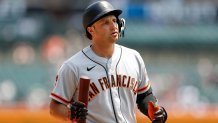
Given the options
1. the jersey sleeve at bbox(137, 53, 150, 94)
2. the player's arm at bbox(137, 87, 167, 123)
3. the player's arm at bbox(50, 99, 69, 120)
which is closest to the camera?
the player's arm at bbox(50, 99, 69, 120)

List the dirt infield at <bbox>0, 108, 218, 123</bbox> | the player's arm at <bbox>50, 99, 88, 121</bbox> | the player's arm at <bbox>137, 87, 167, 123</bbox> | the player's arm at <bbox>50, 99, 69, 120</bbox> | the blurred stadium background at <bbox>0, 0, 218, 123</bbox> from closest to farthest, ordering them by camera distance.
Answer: the player's arm at <bbox>50, 99, 88, 121</bbox> < the player's arm at <bbox>50, 99, 69, 120</bbox> < the player's arm at <bbox>137, 87, 167, 123</bbox> < the dirt infield at <bbox>0, 108, 218, 123</bbox> < the blurred stadium background at <bbox>0, 0, 218, 123</bbox>

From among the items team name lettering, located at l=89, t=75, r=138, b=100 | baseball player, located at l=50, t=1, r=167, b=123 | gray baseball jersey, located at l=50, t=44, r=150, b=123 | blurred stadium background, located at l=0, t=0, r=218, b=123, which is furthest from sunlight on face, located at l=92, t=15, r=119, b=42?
blurred stadium background, located at l=0, t=0, r=218, b=123

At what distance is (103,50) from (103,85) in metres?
0.29

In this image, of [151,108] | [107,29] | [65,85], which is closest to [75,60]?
[65,85]

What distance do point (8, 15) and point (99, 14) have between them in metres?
14.2

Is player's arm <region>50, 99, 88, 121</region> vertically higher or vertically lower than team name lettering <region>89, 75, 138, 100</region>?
lower

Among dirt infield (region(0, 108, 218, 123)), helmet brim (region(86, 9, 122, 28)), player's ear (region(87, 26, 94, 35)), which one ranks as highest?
helmet brim (region(86, 9, 122, 28))

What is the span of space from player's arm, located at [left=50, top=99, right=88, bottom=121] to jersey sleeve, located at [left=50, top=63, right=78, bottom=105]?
45 millimetres

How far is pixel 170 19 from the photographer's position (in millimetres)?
19453

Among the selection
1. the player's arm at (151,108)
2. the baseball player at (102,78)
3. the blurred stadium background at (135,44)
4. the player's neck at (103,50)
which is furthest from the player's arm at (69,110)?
the blurred stadium background at (135,44)

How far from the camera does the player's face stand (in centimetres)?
544

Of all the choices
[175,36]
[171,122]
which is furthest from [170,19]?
[171,122]

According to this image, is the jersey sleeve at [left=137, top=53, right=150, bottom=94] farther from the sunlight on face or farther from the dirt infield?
the dirt infield

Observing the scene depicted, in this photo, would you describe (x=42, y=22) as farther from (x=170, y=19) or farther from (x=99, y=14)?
(x=99, y=14)
